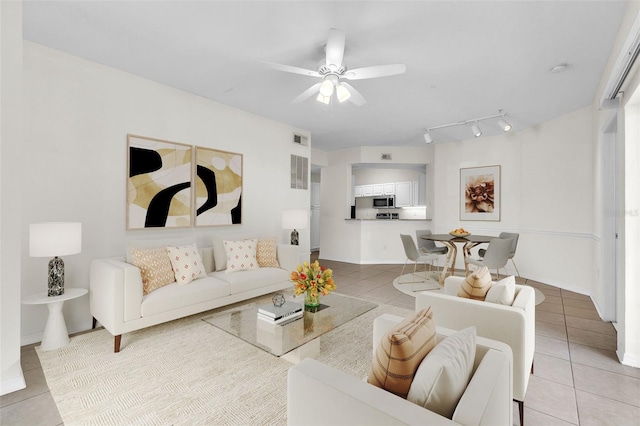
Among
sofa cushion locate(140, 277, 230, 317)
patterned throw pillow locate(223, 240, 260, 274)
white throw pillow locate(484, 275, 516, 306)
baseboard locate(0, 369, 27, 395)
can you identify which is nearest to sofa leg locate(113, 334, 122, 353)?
sofa cushion locate(140, 277, 230, 317)

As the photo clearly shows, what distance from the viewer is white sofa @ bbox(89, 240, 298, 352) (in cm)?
249

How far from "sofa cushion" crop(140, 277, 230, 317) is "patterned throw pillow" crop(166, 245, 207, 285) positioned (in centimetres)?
6

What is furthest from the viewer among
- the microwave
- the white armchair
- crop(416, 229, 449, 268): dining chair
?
the microwave

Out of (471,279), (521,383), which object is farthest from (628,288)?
(521,383)

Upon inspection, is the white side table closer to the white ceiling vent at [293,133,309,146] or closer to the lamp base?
the lamp base

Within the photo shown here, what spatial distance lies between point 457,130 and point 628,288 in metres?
3.72

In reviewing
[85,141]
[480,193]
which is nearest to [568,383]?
[480,193]

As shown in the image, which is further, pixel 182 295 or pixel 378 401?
pixel 182 295

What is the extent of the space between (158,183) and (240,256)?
1317 mm

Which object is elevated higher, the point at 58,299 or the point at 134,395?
the point at 58,299

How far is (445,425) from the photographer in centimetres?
78

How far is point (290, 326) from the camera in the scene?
87.6 inches

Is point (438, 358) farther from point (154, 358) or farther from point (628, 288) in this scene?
point (628, 288)

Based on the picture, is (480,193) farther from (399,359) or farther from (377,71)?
(399,359)
